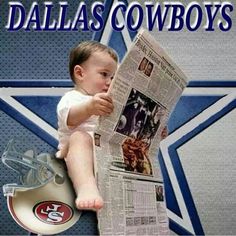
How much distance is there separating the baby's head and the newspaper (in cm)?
15

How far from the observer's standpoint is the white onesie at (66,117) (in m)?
0.98

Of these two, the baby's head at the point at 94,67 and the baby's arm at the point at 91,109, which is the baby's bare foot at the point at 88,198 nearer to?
the baby's arm at the point at 91,109

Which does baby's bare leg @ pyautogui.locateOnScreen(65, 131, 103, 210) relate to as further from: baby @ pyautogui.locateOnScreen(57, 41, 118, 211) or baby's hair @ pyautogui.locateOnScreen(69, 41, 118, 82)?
baby's hair @ pyautogui.locateOnScreen(69, 41, 118, 82)

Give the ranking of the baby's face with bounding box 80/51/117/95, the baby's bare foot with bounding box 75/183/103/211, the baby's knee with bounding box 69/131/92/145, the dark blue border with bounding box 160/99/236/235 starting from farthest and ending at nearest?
the dark blue border with bounding box 160/99/236/235 < the baby's face with bounding box 80/51/117/95 < the baby's knee with bounding box 69/131/92/145 < the baby's bare foot with bounding box 75/183/103/211

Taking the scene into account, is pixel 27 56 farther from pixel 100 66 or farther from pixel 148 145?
pixel 148 145

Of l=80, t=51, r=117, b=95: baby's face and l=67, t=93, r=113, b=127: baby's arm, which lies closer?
l=67, t=93, r=113, b=127: baby's arm

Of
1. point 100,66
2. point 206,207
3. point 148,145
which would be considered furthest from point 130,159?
point 206,207

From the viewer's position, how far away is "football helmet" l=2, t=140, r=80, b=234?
33.9 inches

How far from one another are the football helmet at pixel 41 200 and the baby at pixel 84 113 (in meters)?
0.03

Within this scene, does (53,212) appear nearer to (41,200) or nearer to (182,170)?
(41,200)

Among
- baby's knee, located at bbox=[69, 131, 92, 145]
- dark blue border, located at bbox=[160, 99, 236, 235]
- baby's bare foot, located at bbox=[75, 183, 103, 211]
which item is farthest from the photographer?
dark blue border, located at bbox=[160, 99, 236, 235]

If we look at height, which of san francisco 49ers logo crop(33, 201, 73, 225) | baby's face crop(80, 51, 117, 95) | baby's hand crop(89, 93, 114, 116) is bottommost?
san francisco 49ers logo crop(33, 201, 73, 225)

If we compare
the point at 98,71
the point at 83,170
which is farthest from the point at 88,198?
the point at 98,71

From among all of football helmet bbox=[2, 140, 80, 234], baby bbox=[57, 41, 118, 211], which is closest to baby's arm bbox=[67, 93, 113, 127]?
baby bbox=[57, 41, 118, 211]
